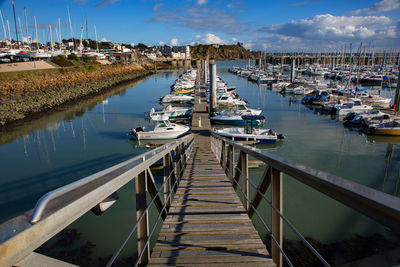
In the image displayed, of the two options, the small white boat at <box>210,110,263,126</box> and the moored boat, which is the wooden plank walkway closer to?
the small white boat at <box>210,110,263,126</box>

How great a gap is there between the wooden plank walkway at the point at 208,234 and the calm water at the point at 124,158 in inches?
172

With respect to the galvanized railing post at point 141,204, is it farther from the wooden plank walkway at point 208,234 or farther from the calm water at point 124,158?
the calm water at point 124,158

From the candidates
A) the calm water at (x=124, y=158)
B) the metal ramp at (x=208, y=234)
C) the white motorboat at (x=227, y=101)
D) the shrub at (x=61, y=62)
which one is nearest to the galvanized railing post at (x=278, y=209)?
the metal ramp at (x=208, y=234)

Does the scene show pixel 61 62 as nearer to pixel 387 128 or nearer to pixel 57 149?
pixel 57 149

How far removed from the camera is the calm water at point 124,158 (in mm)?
8398

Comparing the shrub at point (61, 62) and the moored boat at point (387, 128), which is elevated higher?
the shrub at point (61, 62)

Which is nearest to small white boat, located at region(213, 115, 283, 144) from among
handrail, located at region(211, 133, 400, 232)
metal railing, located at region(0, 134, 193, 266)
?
handrail, located at region(211, 133, 400, 232)

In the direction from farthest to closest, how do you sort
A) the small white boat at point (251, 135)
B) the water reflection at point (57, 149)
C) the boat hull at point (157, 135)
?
the boat hull at point (157, 135), the small white boat at point (251, 135), the water reflection at point (57, 149)

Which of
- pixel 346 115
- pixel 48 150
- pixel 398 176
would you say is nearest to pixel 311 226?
pixel 398 176

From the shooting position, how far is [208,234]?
3010 millimetres

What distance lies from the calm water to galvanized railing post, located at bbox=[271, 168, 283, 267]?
223 inches

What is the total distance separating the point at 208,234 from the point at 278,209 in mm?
1008

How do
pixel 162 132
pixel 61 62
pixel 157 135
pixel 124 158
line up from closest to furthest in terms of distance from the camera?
pixel 124 158
pixel 162 132
pixel 157 135
pixel 61 62

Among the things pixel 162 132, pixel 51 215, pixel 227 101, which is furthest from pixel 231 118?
pixel 51 215
